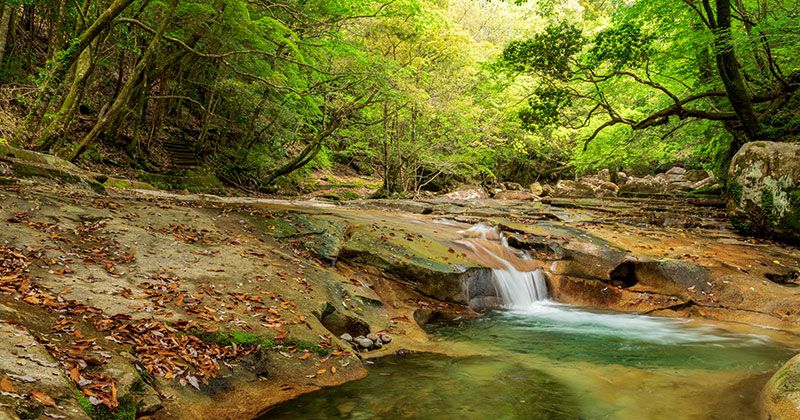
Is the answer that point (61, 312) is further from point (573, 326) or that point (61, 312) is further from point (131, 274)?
point (573, 326)

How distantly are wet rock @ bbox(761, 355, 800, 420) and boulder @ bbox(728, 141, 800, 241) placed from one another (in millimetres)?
8182

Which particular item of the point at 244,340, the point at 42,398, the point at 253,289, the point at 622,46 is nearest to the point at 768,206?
the point at 622,46

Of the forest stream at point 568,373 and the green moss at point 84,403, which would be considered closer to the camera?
the green moss at point 84,403

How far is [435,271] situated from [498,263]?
2104 mm

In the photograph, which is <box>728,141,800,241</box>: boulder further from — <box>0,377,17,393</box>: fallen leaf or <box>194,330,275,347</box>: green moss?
<box>0,377,17,393</box>: fallen leaf

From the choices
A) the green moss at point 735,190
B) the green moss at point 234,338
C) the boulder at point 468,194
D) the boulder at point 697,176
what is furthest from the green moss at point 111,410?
the boulder at point 697,176

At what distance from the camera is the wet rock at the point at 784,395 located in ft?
11.9

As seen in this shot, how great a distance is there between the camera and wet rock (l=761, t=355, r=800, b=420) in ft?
11.9

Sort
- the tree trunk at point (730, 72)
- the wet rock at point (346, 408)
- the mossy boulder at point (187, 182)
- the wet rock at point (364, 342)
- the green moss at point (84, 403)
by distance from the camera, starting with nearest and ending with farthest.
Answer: the green moss at point (84, 403) < the wet rock at point (346, 408) < the wet rock at point (364, 342) < the tree trunk at point (730, 72) < the mossy boulder at point (187, 182)

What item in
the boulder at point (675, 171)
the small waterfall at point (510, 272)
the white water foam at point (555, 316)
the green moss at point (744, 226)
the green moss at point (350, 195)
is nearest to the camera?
the white water foam at point (555, 316)

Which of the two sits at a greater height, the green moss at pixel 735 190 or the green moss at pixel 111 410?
the green moss at pixel 735 190

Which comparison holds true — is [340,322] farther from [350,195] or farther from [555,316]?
[350,195]

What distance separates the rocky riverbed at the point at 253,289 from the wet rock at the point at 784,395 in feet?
11.0

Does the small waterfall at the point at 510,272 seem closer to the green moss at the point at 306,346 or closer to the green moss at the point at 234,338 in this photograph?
the green moss at the point at 306,346
